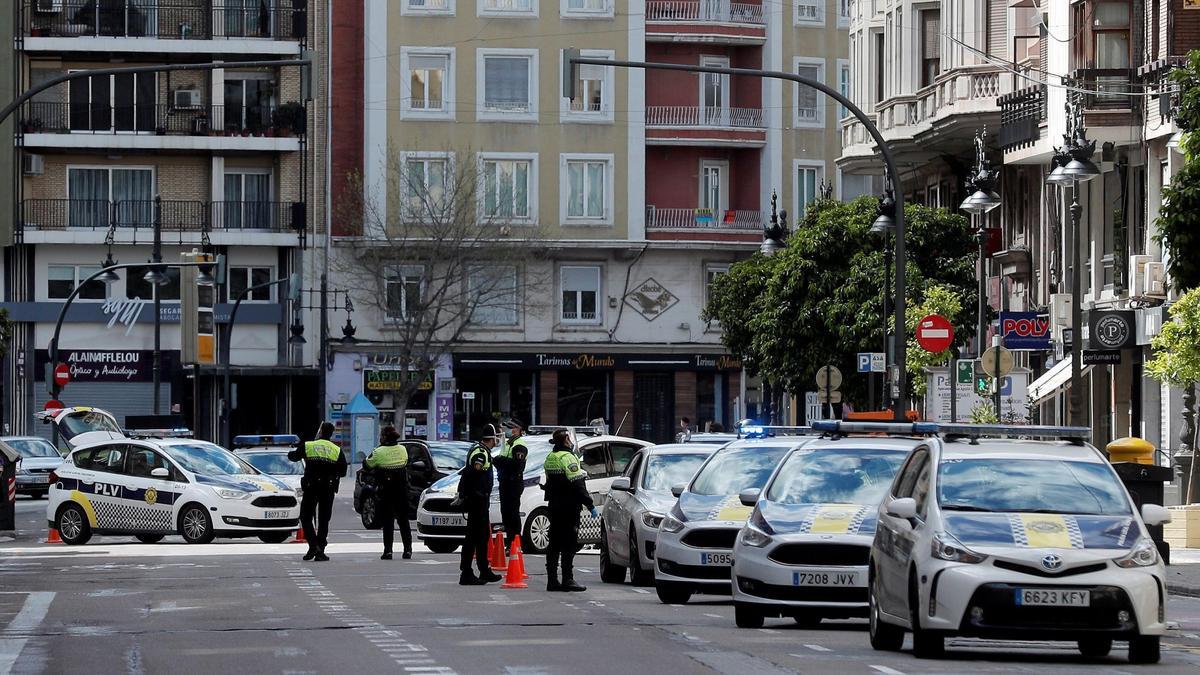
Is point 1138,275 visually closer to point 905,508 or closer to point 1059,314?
point 1059,314

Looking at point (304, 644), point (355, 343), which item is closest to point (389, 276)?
point (355, 343)

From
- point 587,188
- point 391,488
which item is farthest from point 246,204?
point 391,488

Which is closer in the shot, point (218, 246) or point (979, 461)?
point (979, 461)

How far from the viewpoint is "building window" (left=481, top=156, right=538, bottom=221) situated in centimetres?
7188

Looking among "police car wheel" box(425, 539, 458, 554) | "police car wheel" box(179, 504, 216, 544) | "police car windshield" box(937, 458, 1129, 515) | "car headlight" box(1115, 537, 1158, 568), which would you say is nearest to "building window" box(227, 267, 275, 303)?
"police car wheel" box(179, 504, 216, 544)

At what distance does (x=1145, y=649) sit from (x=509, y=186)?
5747cm

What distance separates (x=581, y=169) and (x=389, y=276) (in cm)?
664

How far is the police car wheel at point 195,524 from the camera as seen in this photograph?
3538 cm

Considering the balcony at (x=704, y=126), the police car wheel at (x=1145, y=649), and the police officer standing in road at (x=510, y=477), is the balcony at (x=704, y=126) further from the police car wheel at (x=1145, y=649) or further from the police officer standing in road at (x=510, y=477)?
the police car wheel at (x=1145, y=649)

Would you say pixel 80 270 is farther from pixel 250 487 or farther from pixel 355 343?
pixel 250 487

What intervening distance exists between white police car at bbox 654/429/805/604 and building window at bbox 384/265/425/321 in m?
47.9

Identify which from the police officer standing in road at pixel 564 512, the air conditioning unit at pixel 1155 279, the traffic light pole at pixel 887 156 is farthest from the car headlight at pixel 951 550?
the air conditioning unit at pixel 1155 279

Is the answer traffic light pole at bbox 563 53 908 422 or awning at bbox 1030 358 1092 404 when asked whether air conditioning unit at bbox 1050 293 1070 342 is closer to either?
awning at bbox 1030 358 1092 404

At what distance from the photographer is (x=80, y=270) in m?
71.2
